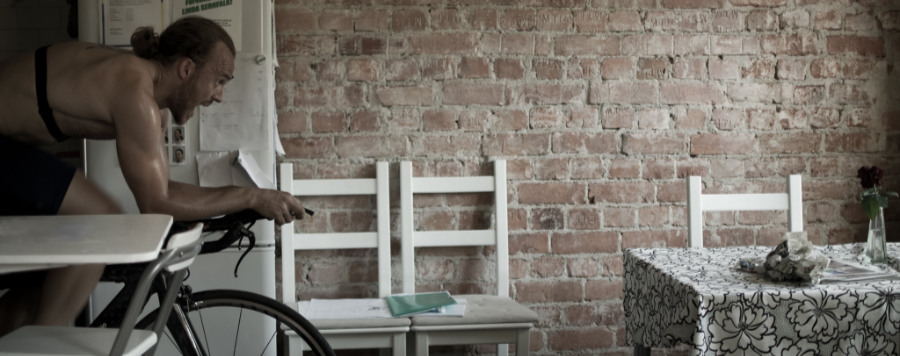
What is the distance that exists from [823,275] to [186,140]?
1824 millimetres

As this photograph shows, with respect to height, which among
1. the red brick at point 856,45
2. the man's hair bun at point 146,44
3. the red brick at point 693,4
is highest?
the red brick at point 693,4

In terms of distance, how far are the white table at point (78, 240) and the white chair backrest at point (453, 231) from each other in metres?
1.32

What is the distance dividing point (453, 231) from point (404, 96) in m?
0.52

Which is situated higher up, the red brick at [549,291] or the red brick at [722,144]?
the red brick at [722,144]

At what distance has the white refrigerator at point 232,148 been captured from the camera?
93.7 inches

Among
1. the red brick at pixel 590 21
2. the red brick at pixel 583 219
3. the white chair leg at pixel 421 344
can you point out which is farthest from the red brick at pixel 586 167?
the white chair leg at pixel 421 344

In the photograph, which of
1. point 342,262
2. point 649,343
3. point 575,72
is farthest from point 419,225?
point 649,343

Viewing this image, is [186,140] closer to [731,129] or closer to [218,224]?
[218,224]

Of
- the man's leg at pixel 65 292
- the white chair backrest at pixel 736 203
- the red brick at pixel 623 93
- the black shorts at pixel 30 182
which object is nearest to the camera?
the man's leg at pixel 65 292

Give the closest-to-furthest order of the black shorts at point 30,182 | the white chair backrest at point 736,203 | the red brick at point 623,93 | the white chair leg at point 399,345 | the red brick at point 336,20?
the black shorts at point 30,182 → the white chair leg at point 399,345 → the white chair backrest at point 736,203 → the red brick at point 336,20 → the red brick at point 623,93

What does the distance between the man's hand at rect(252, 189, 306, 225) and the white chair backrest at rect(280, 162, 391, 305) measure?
0.87 meters

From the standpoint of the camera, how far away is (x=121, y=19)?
236 centimetres

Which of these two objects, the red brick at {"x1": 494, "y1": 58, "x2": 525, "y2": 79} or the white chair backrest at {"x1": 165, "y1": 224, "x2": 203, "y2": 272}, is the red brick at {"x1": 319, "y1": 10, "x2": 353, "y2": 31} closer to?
the red brick at {"x1": 494, "y1": 58, "x2": 525, "y2": 79}

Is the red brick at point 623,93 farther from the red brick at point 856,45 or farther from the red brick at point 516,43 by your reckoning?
the red brick at point 856,45
